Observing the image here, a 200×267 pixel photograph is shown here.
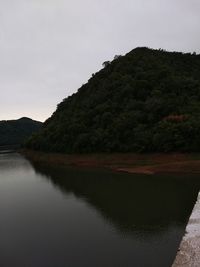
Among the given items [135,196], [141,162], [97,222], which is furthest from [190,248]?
[141,162]

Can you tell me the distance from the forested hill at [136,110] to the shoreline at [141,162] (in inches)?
42.0

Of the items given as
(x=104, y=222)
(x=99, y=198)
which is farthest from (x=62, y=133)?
(x=104, y=222)

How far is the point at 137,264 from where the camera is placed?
14.6 meters

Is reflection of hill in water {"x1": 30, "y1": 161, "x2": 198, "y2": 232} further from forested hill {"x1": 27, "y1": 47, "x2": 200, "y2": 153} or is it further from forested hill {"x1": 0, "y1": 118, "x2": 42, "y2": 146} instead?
forested hill {"x1": 0, "y1": 118, "x2": 42, "y2": 146}

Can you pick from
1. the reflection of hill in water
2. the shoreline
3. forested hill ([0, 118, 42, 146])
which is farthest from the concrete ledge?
forested hill ([0, 118, 42, 146])

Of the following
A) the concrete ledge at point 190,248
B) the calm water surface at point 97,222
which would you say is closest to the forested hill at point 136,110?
the calm water surface at point 97,222

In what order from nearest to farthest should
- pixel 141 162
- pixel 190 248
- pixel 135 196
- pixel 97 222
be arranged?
pixel 190 248 → pixel 97 222 → pixel 135 196 → pixel 141 162

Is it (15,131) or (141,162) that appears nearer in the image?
(141,162)

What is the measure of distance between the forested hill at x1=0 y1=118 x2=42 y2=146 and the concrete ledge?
13498 cm

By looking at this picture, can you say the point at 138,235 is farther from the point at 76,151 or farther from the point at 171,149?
the point at 76,151

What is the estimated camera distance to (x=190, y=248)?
48.6 feet

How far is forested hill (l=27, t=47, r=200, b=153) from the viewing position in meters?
49.1

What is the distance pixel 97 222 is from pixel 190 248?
7.98m

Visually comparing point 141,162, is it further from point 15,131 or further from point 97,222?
point 15,131
